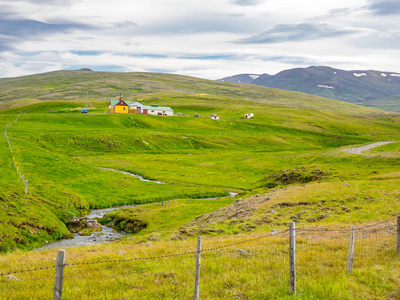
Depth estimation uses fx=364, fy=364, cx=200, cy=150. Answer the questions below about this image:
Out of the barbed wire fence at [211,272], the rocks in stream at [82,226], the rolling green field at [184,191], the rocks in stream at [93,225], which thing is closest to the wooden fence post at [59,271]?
the barbed wire fence at [211,272]

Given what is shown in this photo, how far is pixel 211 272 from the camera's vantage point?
53.7ft

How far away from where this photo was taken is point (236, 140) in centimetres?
16225

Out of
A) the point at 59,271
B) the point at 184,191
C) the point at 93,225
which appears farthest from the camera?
the point at 184,191

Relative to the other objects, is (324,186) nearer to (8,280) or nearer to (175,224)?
(175,224)

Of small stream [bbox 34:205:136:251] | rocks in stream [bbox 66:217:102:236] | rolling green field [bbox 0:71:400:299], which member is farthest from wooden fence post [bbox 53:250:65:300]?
rocks in stream [bbox 66:217:102:236]

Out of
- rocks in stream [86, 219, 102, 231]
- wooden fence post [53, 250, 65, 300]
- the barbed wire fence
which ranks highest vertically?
wooden fence post [53, 250, 65, 300]

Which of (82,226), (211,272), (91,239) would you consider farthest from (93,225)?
(211,272)

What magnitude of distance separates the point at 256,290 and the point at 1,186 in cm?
4166

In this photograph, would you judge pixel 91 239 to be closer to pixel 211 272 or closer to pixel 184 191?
pixel 211 272

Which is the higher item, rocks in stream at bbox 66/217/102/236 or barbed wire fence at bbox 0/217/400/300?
barbed wire fence at bbox 0/217/400/300

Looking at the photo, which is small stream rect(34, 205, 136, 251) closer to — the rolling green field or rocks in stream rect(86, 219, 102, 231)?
rocks in stream rect(86, 219, 102, 231)

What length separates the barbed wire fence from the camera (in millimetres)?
13492

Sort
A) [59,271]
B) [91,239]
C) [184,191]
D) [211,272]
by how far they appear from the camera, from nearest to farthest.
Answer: [59,271] < [211,272] < [91,239] < [184,191]

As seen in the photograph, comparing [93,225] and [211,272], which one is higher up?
[211,272]
